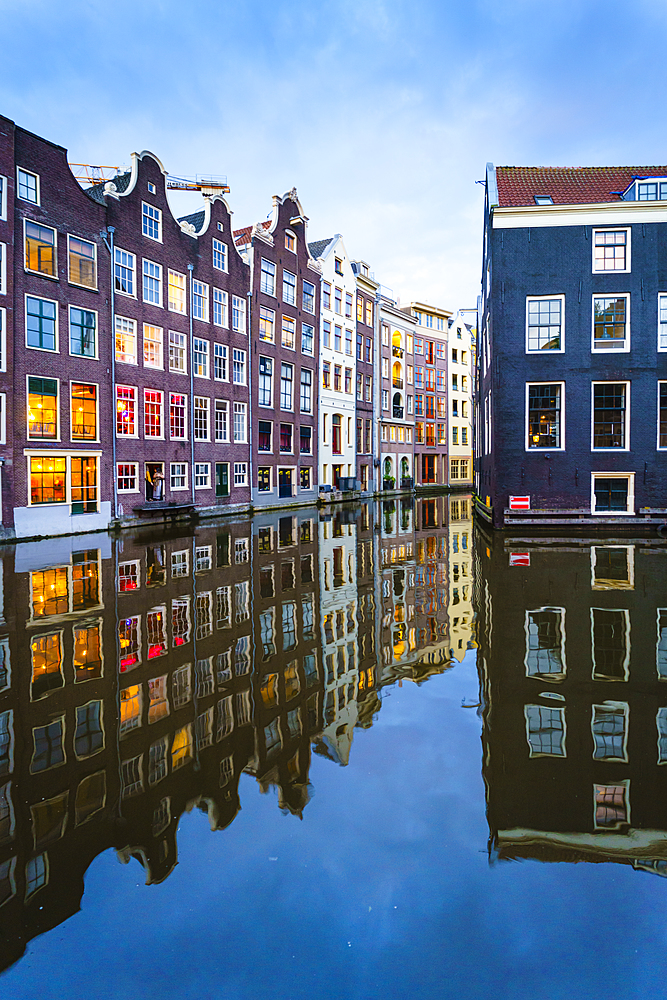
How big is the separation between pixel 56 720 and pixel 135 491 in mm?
22033

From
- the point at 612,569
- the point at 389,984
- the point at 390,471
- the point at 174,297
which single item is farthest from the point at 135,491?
the point at 390,471

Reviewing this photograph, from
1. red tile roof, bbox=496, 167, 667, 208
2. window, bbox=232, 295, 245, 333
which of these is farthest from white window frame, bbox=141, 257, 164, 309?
red tile roof, bbox=496, 167, 667, 208

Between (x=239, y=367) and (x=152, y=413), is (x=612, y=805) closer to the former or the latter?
(x=152, y=413)

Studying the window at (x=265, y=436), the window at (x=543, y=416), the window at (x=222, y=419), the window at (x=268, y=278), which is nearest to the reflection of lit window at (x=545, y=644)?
the window at (x=543, y=416)

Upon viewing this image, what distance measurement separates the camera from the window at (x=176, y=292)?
28.7 m

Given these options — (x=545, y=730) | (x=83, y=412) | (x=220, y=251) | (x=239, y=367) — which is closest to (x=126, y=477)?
(x=83, y=412)

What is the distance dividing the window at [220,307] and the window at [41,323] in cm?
1102

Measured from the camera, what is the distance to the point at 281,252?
37812mm

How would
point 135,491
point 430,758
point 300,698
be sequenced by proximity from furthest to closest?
point 135,491, point 300,698, point 430,758

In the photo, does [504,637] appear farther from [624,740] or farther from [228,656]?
[228,656]

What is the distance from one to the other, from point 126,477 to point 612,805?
24849 mm

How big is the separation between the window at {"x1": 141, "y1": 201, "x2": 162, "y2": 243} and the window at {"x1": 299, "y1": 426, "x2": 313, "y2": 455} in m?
16.3

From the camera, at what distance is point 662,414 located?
23906mm

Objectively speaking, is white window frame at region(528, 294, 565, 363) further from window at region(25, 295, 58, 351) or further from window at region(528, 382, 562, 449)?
window at region(25, 295, 58, 351)
